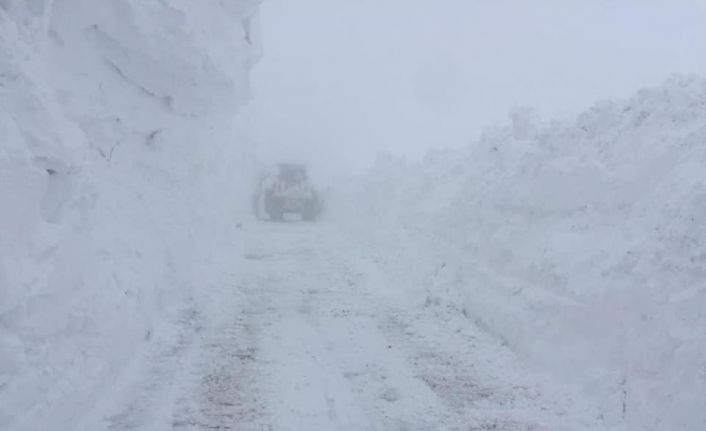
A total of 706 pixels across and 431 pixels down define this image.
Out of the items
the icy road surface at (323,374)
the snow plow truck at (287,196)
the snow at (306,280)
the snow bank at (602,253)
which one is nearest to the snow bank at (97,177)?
the snow at (306,280)

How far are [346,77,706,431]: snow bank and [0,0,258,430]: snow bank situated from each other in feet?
13.8

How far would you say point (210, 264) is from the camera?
12508 millimetres

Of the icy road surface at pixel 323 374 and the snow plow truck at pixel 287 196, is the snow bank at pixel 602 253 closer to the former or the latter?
the icy road surface at pixel 323 374

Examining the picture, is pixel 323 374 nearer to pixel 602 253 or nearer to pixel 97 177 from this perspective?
pixel 602 253


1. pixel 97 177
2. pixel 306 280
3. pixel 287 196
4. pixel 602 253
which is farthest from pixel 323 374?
pixel 287 196

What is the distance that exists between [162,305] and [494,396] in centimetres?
A: 452

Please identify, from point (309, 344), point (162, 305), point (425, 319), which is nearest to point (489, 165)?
point (425, 319)

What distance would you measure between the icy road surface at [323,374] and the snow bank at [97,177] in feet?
1.39

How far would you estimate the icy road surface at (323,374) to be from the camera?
5512 mm

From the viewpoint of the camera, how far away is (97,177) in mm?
7617

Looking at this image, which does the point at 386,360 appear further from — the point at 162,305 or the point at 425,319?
the point at 162,305

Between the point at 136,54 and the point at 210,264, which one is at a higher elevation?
the point at 136,54

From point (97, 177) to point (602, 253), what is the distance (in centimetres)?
552

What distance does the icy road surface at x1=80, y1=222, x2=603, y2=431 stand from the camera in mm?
5512
